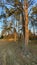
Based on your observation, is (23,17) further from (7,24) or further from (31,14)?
(7,24)

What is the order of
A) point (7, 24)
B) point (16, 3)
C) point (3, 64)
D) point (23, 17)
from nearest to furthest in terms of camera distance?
point (3, 64) < point (16, 3) < point (23, 17) < point (7, 24)

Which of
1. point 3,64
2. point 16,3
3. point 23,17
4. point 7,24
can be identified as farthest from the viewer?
point 7,24

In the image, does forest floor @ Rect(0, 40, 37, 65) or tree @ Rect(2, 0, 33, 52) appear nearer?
forest floor @ Rect(0, 40, 37, 65)

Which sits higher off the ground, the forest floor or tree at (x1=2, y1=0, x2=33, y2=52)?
tree at (x1=2, y1=0, x2=33, y2=52)

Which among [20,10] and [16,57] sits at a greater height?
[20,10]

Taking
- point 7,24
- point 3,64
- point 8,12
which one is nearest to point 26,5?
point 8,12

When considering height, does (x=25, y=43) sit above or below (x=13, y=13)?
below

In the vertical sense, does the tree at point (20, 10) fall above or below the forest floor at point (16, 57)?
above

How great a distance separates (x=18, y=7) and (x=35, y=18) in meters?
2.68

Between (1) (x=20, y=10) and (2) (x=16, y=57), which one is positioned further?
(1) (x=20, y=10)

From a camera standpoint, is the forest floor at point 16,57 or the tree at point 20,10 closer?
the forest floor at point 16,57

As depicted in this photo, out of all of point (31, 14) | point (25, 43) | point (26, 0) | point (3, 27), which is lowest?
point (25, 43)

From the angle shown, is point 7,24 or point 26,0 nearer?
point 26,0

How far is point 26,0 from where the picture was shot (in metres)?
19.3
